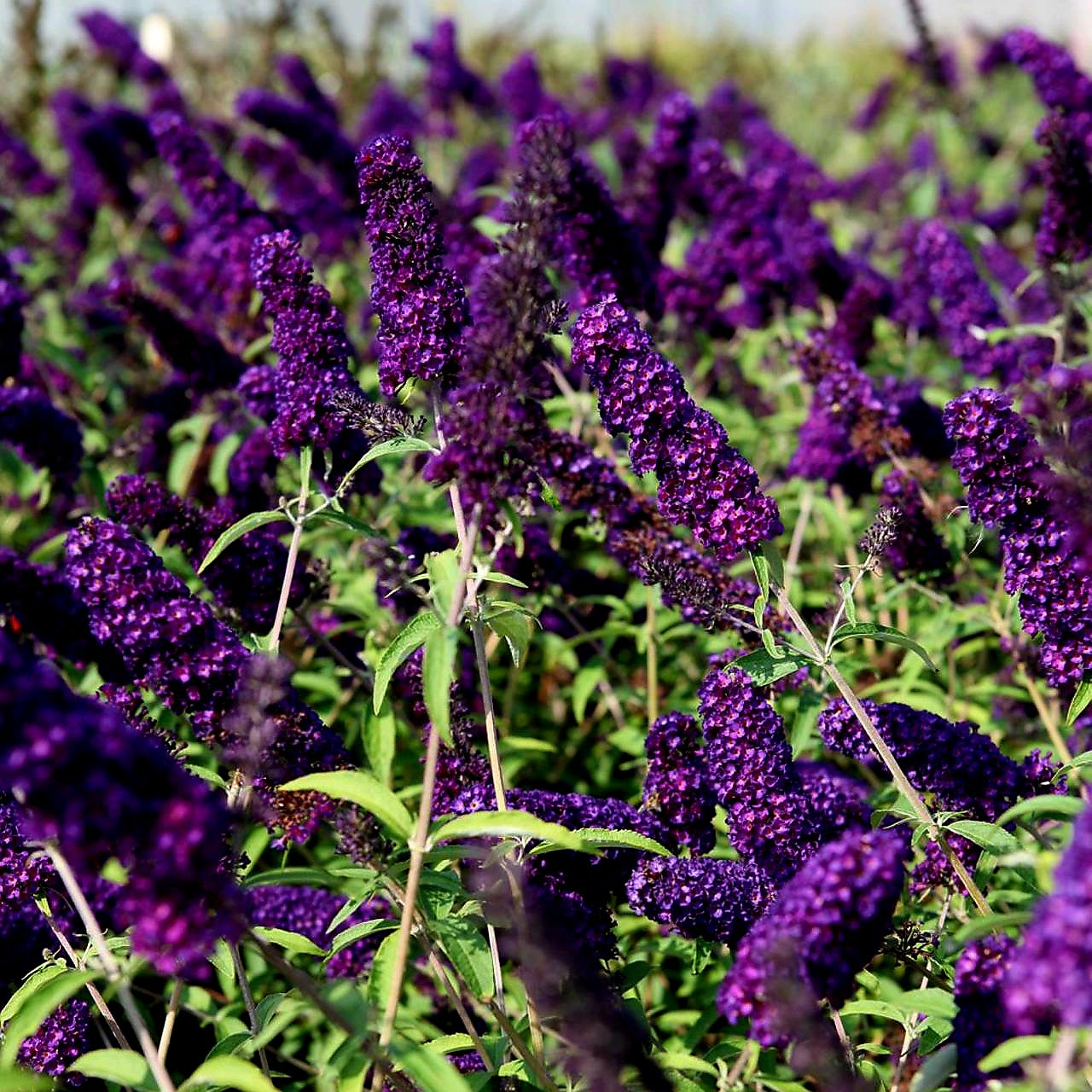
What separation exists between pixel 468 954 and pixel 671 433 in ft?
4.36

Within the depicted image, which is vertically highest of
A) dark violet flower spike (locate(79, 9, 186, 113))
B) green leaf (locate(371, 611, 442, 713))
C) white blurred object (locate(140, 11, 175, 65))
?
white blurred object (locate(140, 11, 175, 65))

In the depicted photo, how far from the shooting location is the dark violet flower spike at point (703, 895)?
2951mm

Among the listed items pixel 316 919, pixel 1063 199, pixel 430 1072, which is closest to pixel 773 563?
pixel 430 1072

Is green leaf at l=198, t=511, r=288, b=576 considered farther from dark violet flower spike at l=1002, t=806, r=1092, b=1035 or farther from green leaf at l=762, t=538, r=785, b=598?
A: dark violet flower spike at l=1002, t=806, r=1092, b=1035

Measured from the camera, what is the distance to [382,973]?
272 centimetres

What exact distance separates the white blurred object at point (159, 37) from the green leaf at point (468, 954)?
43.2 feet

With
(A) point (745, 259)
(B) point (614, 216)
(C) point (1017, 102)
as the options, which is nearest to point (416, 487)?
(B) point (614, 216)

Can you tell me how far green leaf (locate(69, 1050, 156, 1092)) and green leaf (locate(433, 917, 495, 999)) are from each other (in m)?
0.73

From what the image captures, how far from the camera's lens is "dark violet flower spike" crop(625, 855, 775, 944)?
116 inches

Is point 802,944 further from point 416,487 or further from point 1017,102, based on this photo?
point 1017,102

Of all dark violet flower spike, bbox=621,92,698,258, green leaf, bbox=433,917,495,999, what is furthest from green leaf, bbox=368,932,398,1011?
dark violet flower spike, bbox=621,92,698,258

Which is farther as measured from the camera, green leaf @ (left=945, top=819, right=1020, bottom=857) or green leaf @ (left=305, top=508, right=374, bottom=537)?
green leaf @ (left=305, top=508, right=374, bottom=537)

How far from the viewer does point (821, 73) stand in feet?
82.5

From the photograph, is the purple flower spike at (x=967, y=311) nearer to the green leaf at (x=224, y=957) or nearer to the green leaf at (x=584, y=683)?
the green leaf at (x=584, y=683)
